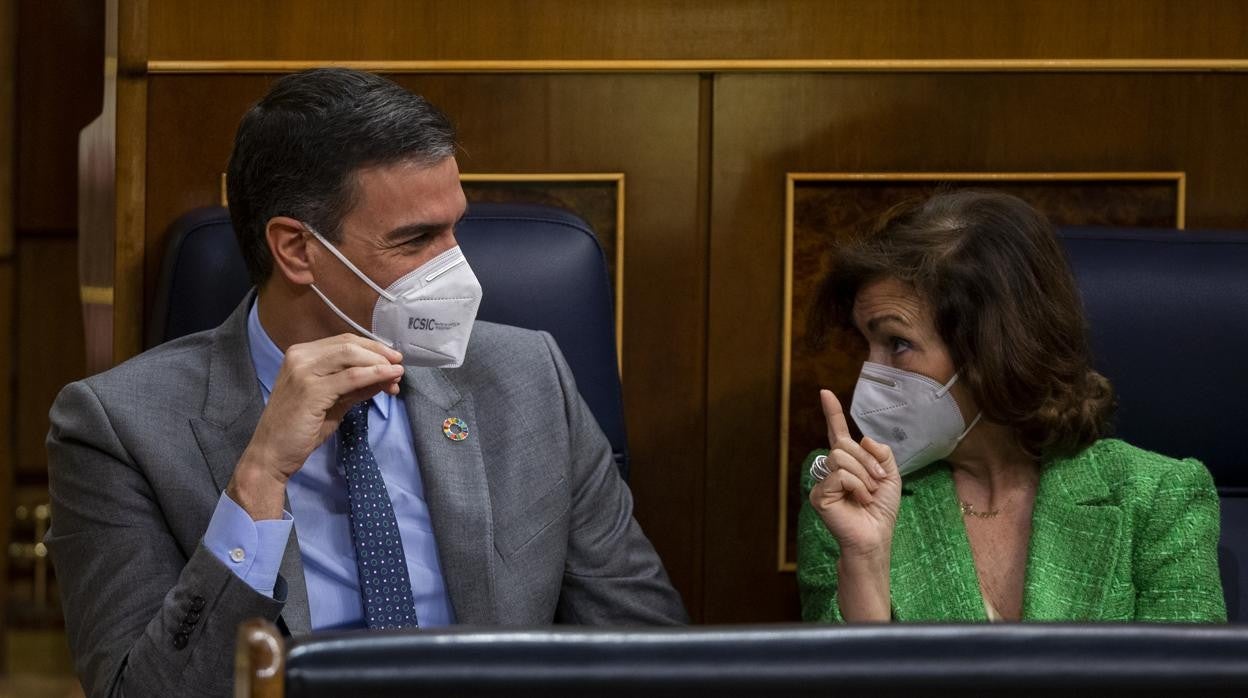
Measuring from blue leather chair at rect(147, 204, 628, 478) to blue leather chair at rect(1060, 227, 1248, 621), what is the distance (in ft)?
2.17

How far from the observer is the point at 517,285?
6.98 ft

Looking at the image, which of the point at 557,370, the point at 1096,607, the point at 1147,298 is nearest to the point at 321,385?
the point at 557,370

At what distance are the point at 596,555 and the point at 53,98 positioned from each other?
2748 millimetres

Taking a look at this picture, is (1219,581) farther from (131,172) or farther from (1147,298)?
(131,172)

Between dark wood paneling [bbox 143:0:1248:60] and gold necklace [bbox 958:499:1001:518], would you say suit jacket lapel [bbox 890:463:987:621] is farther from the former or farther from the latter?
dark wood paneling [bbox 143:0:1248:60]

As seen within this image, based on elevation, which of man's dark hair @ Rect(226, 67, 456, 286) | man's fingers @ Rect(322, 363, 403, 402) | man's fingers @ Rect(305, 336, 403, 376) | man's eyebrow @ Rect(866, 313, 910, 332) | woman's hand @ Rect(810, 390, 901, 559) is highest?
man's dark hair @ Rect(226, 67, 456, 286)

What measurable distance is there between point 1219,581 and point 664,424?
875mm

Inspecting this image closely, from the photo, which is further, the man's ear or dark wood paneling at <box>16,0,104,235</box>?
dark wood paneling at <box>16,0,104,235</box>

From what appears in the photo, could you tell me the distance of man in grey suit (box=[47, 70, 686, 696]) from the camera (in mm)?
1672

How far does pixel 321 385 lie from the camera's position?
5.46ft

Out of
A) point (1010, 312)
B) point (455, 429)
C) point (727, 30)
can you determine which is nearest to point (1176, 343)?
point (1010, 312)

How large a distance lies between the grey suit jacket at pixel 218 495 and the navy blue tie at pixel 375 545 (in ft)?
0.22

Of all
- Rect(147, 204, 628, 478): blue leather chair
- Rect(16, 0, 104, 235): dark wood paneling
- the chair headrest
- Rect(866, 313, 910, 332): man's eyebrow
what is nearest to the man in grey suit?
Rect(147, 204, 628, 478): blue leather chair

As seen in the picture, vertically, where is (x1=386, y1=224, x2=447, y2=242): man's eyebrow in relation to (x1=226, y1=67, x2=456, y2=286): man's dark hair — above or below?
below
